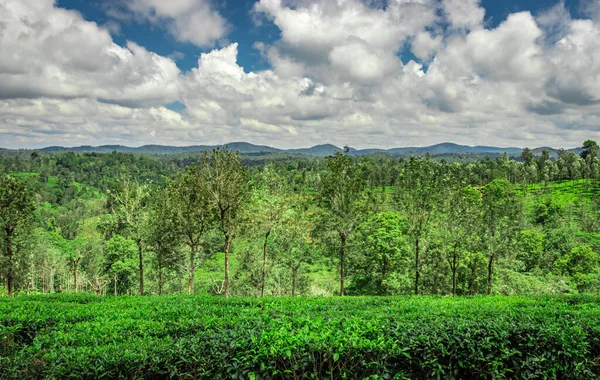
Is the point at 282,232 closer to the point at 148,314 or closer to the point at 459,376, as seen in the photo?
the point at 148,314

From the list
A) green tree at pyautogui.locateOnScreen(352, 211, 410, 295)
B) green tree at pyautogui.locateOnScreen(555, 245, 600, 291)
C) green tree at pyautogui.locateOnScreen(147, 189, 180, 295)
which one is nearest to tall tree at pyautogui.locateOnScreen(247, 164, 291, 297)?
green tree at pyautogui.locateOnScreen(147, 189, 180, 295)

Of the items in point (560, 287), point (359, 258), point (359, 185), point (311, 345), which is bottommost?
point (560, 287)

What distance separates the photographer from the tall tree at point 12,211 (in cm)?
2936

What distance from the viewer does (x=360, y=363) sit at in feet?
23.9

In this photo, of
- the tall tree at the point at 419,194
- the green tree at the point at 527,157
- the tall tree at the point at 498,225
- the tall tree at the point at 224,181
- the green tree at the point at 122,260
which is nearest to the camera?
the tall tree at the point at 224,181

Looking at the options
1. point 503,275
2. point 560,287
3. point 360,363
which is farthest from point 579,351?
point 560,287

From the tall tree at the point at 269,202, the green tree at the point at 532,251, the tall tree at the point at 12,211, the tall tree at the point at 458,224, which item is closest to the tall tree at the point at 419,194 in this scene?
the tall tree at the point at 458,224

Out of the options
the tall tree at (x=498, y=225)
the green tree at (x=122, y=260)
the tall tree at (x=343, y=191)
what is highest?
the tall tree at (x=343, y=191)

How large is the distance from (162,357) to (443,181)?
29.5 metres

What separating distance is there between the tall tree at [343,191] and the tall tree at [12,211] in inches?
1148

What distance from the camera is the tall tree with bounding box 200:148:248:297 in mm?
23828

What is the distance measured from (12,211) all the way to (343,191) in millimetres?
30810

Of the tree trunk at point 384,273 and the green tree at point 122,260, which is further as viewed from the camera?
the green tree at point 122,260

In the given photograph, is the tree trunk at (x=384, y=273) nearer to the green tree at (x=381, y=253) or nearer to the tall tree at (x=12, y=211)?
the green tree at (x=381, y=253)
